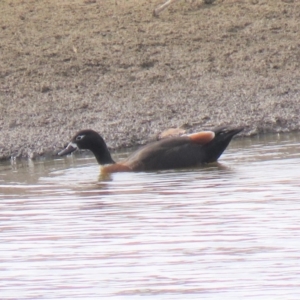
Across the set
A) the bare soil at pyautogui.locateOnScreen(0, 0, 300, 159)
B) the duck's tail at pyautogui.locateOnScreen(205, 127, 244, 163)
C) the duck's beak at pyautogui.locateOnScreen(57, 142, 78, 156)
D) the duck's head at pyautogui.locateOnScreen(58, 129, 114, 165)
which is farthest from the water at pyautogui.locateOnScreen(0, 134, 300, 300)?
the bare soil at pyautogui.locateOnScreen(0, 0, 300, 159)

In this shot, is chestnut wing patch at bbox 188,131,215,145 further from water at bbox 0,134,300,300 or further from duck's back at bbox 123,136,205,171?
water at bbox 0,134,300,300

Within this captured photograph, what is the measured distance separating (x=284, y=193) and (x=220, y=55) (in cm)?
569

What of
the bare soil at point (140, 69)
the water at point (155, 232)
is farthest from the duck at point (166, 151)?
the bare soil at point (140, 69)

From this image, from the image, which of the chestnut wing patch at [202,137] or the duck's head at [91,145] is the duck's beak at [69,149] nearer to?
the duck's head at [91,145]

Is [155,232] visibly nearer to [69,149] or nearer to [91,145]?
[91,145]

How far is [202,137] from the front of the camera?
11.1m

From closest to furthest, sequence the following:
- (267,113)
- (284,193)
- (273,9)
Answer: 1. (284,193)
2. (267,113)
3. (273,9)

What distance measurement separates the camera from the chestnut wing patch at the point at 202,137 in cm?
1096

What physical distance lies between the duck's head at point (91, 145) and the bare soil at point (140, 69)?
21.2 inches

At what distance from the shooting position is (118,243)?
7164 mm

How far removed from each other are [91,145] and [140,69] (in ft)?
9.84

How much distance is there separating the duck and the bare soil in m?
0.73

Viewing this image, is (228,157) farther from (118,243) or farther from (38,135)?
(118,243)

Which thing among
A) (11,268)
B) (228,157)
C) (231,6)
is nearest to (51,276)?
(11,268)
